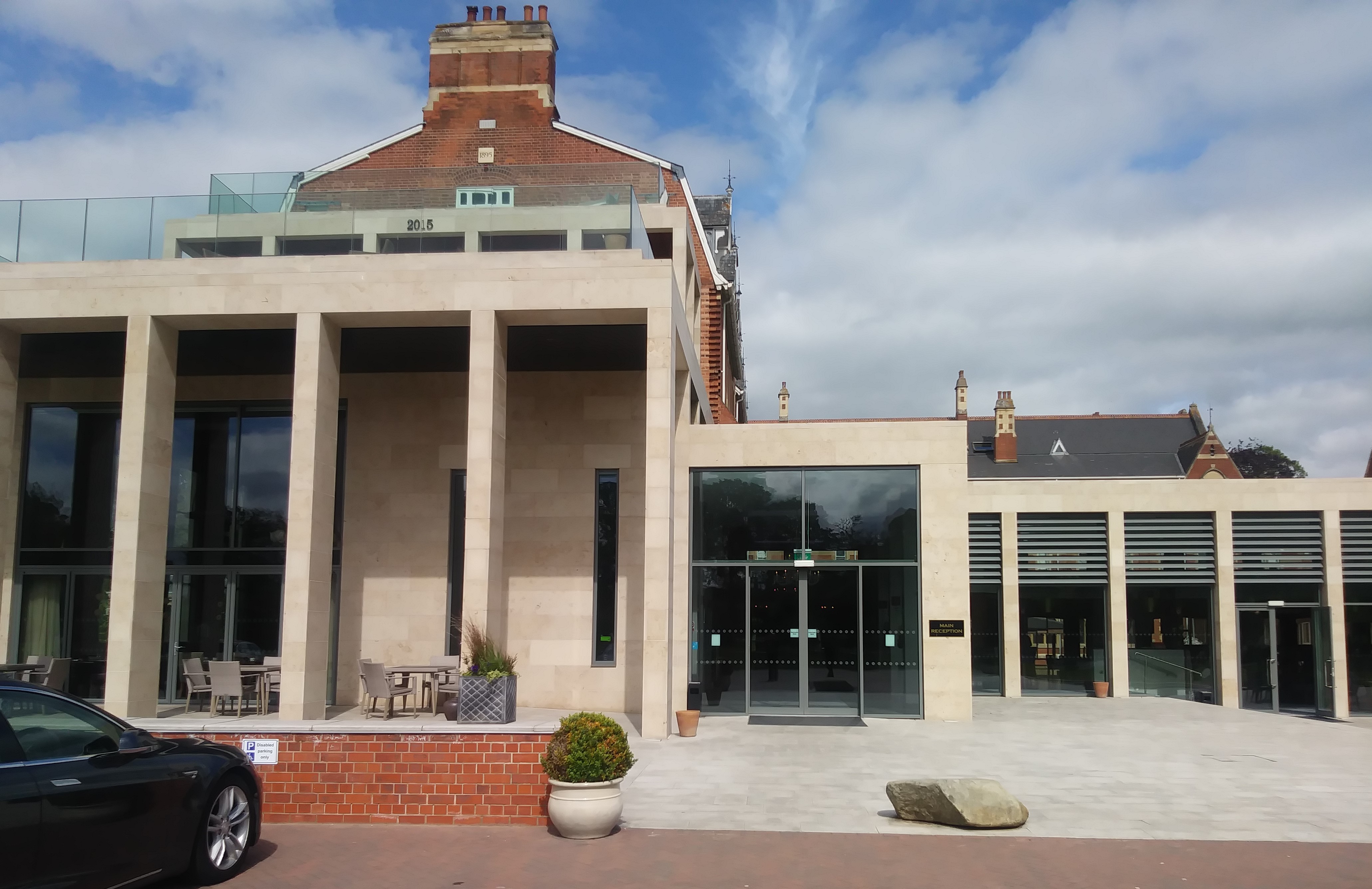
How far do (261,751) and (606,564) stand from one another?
30.4 ft

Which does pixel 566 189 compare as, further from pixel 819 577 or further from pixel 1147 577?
pixel 1147 577

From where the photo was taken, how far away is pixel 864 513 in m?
18.6

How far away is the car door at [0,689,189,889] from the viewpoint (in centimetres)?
650

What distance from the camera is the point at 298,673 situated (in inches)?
597

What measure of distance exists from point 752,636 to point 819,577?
1580 millimetres

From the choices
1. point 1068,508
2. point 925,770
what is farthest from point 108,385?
point 1068,508

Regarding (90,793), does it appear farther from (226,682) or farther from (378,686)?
(226,682)

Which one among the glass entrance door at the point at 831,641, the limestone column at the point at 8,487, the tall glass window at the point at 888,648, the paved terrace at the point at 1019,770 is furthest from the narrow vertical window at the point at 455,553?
the tall glass window at the point at 888,648

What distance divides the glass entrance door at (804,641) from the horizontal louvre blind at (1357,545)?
11.8 meters

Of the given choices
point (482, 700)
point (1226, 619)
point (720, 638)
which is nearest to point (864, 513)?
point (720, 638)

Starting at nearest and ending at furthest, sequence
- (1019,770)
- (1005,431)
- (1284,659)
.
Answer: (1019,770)
(1284,659)
(1005,431)

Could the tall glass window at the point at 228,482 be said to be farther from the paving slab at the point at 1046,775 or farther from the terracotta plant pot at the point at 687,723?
the paving slab at the point at 1046,775

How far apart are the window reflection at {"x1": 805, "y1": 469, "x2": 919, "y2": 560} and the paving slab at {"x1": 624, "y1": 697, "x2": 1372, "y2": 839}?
2989 mm

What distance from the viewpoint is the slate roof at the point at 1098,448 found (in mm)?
55656
